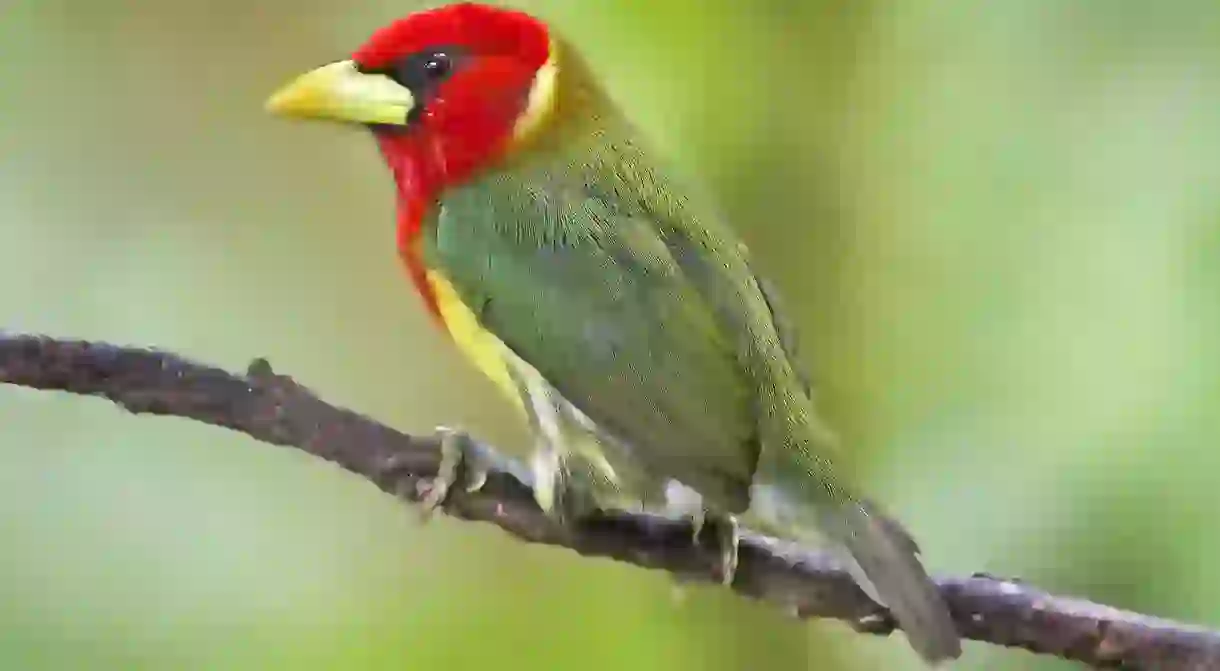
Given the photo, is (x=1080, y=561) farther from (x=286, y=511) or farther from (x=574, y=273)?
(x=286, y=511)

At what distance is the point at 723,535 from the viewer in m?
1.01

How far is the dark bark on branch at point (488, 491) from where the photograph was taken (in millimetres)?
890

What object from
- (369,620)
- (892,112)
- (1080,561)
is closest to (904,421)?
(1080,561)

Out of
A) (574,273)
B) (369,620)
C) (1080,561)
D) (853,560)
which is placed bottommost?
(369,620)

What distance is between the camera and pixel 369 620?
1.22m

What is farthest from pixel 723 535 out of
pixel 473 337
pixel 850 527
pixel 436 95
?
pixel 436 95

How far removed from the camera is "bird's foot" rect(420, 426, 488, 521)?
3.11ft

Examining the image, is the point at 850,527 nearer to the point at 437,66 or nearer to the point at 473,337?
the point at 473,337

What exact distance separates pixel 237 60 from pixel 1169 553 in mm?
941

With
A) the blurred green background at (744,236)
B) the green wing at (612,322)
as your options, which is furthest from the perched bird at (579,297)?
the blurred green background at (744,236)

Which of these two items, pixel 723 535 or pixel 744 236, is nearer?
pixel 723 535

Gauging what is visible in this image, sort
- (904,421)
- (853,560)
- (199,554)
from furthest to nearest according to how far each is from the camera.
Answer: (904,421)
(199,554)
(853,560)

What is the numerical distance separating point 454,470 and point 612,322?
153 mm

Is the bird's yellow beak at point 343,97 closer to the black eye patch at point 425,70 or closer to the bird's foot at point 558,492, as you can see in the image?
the black eye patch at point 425,70
